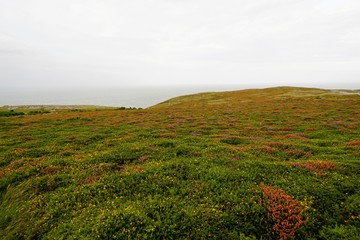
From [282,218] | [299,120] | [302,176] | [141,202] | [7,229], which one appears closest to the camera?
[282,218]

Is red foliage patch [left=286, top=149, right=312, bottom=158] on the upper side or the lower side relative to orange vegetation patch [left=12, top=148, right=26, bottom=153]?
lower

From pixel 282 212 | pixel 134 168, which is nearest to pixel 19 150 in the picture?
pixel 134 168

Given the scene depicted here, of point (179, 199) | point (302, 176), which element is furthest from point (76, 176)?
point (302, 176)

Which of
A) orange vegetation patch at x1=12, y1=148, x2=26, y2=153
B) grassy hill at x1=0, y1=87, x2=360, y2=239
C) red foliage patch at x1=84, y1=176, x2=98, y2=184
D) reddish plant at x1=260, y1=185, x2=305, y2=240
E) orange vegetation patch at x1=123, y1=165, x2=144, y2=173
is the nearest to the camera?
reddish plant at x1=260, y1=185, x2=305, y2=240

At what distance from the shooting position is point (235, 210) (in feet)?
30.7

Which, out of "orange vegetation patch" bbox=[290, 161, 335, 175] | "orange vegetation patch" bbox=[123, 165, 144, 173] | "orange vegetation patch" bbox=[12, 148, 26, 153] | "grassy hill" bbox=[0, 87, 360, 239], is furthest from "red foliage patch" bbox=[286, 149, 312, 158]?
"orange vegetation patch" bbox=[12, 148, 26, 153]

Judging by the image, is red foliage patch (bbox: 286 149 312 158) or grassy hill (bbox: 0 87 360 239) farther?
red foliage patch (bbox: 286 149 312 158)

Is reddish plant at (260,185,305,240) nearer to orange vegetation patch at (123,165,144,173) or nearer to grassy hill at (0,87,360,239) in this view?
grassy hill at (0,87,360,239)

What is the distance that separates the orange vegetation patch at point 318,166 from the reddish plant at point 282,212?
3829 millimetres

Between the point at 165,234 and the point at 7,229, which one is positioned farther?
the point at 7,229

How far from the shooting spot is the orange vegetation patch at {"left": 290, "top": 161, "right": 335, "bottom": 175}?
1254 centimetres

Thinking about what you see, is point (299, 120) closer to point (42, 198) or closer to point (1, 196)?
point (42, 198)

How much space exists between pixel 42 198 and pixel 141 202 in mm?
5887

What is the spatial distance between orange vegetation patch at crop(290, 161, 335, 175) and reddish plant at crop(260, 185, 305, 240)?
3.83 m
